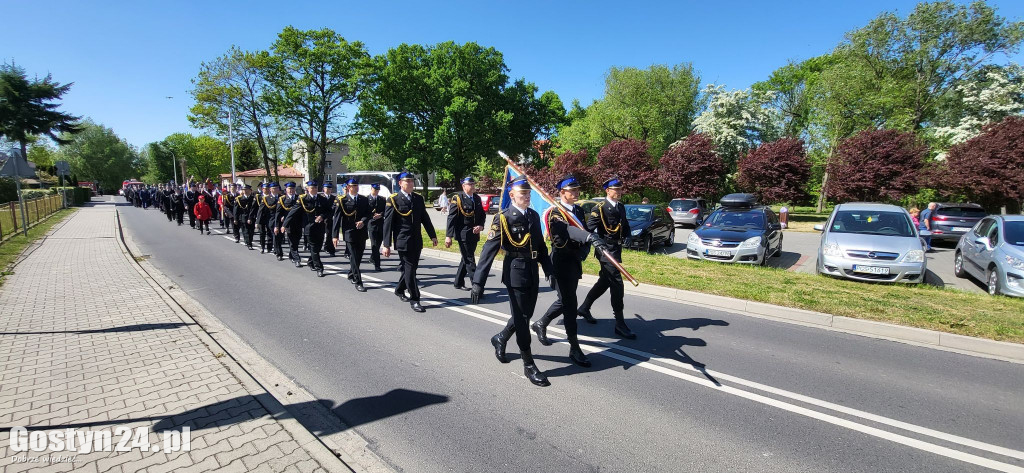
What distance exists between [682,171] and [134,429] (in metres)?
28.1

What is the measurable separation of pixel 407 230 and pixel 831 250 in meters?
7.97

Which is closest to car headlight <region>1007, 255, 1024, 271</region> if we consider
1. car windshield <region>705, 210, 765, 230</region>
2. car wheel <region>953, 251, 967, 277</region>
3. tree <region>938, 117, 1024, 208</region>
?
car wheel <region>953, 251, 967, 277</region>

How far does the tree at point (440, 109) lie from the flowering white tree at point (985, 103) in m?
29.0

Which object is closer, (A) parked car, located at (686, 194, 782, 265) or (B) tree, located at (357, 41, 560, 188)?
(A) parked car, located at (686, 194, 782, 265)

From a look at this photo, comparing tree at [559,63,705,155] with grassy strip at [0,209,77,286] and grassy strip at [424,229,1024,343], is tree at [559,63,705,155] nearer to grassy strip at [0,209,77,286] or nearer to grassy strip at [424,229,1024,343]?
grassy strip at [424,229,1024,343]

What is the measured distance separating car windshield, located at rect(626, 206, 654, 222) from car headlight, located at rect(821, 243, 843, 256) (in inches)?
209

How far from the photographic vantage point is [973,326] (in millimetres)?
5605

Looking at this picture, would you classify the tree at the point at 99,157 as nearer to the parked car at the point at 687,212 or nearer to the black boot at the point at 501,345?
the parked car at the point at 687,212

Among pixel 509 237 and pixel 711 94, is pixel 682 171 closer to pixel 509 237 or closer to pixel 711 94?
pixel 711 94

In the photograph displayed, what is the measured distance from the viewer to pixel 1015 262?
7.52 meters

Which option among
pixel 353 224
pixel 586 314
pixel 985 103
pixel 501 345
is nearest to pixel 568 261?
pixel 501 345

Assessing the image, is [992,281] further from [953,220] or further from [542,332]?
[953,220]

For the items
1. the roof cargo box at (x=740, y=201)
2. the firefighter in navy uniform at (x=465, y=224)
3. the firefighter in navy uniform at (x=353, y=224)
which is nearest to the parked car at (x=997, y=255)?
the roof cargo box at (x=740, y=201)

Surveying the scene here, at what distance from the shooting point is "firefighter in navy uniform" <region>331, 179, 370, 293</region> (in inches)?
322
